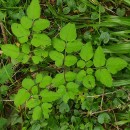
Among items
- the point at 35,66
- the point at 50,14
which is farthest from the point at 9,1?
the point at 35,66

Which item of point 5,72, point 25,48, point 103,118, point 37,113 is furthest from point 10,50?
point 103,118

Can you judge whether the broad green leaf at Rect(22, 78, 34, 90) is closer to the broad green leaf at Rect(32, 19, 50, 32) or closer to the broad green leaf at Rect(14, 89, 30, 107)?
the broad green leaf at Rect(14, 89, 30, 107)

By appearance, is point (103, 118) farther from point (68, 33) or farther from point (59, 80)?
point (68, 33)

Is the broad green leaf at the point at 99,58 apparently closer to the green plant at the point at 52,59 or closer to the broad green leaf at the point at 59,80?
the green plant at the point at 52,59

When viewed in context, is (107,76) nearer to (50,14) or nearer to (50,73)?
(50,73)

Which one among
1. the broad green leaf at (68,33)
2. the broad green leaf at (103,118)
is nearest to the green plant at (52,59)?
the broad green leaf at (68,33)
